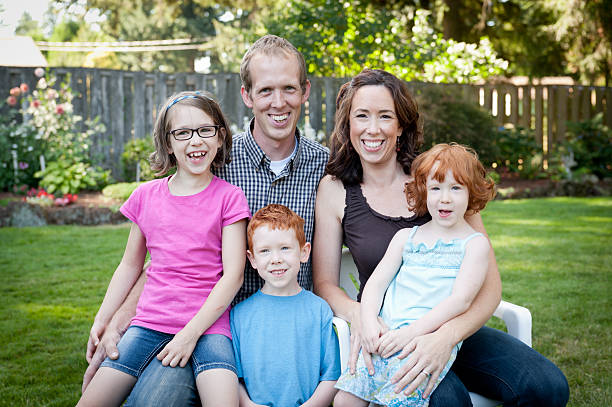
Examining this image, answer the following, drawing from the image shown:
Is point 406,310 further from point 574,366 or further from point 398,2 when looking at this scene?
point 398,2

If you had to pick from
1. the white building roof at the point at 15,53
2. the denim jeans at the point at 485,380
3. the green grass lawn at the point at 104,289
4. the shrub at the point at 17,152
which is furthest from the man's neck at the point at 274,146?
the white building roof at the point at 15,53

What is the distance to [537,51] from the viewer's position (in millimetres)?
15469

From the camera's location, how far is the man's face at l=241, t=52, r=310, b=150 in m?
2.50

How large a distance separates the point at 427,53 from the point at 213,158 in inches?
343

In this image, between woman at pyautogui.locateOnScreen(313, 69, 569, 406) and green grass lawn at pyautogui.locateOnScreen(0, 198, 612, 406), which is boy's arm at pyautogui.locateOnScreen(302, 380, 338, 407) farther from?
green grass lawn at pyautogui.locateOnScreen(0, 198, 612, 406)

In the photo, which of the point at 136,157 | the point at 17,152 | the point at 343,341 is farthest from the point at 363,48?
the point at 343,341

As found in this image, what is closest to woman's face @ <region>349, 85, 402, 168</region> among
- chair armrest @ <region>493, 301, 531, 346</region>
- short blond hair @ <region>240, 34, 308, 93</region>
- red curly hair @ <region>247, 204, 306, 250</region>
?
short blond hair @ <region>240, 34, 308, 93</region>

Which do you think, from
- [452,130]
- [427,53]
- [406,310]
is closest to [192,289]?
[406,310]

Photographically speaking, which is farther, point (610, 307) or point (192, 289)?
point (610, 307)

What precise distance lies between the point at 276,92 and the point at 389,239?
78cm

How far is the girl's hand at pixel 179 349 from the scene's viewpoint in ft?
6.64

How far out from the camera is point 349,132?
2607 mm

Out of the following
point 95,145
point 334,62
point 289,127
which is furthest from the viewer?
point 334,62

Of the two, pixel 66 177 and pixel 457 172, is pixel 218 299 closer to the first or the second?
pixel 457 172
